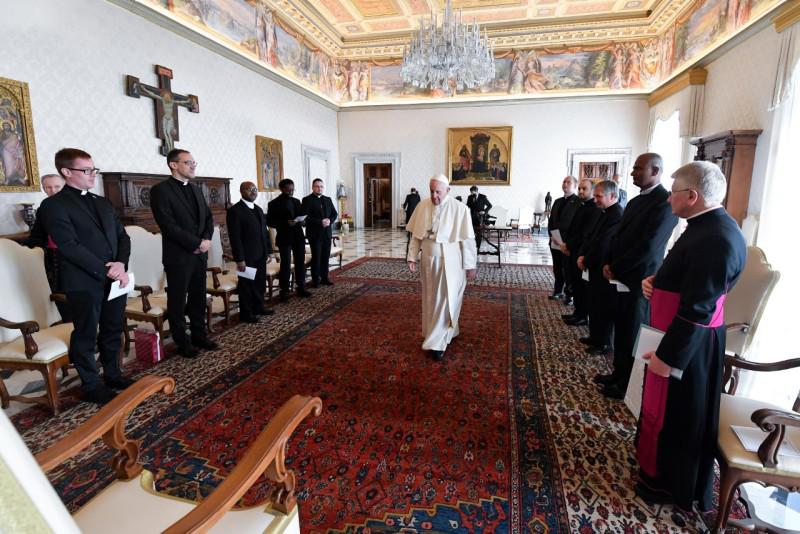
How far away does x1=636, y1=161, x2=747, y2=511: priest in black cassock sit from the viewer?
1.81 meters

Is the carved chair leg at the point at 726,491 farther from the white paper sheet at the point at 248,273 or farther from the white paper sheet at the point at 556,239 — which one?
the white paper sheet at the point at 248,273

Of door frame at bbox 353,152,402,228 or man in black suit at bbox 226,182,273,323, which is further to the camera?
door frame at bbox 353,152,402,228

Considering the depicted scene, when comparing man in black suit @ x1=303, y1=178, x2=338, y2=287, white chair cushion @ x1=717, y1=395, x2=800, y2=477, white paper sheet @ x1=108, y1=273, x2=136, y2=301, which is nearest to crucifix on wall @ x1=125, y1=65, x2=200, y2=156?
man in black suit @ x1=303, y1=178, x2=338, y2=287

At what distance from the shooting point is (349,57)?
1509 cm

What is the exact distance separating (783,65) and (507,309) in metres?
6.05

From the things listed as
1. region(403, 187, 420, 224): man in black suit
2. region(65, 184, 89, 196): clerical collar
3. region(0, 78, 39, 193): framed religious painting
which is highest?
region(0, 78, 39, 193): framed religious painting

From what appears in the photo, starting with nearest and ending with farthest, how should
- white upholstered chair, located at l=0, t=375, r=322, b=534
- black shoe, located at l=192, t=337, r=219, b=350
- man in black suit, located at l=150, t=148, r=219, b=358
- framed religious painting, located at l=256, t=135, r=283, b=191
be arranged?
white upholstered chair, located at l=0, t=375, r=322, b=534
man in black suit, located at l=150, t=148, r=219, b=358
black shoe, located at l=192, t=337, r=219, b=350
framed religious painting, located at l=256, t=135, r=283, b=191

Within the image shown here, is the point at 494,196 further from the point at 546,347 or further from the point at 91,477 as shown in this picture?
the point at 91,477

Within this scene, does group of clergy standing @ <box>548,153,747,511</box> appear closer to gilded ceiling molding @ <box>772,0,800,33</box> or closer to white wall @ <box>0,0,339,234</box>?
gilded ceiling molding @ <box>772,0,800,33</box>

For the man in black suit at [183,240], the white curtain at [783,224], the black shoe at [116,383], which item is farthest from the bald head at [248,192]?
the white curtain at [783,224]

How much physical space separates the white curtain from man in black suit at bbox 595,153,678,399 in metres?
3.07

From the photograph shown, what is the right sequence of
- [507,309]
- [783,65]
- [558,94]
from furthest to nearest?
[558,94] → [783,65] → [507,309]

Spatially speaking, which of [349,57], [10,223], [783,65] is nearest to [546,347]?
[783,65]

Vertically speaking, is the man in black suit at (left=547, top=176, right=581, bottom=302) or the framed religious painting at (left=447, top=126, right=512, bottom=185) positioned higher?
the framed religious painting at (left=447, top=126, right=512, bottom=185)
